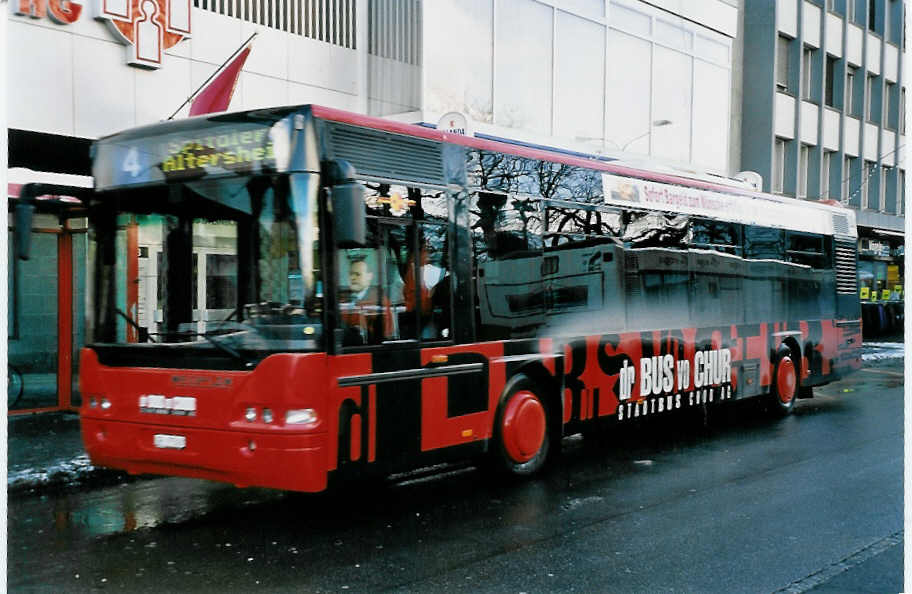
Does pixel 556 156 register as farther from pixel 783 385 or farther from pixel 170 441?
pixel 783 385

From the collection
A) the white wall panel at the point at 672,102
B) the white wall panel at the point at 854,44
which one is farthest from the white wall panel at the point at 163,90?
the white wall panel at the point at 854,44

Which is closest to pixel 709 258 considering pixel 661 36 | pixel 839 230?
pixel 839 230

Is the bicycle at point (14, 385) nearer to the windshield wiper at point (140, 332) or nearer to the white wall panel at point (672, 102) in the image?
the windshield wiper at point (140, 332)

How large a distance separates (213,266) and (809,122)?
29.8m

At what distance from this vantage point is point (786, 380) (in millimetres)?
13336

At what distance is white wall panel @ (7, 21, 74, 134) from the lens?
445 inches

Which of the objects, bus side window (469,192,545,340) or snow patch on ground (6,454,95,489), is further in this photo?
snow patch on ground (6,454,95,489)

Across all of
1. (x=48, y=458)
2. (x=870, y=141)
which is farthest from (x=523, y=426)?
(x=870, y=141)

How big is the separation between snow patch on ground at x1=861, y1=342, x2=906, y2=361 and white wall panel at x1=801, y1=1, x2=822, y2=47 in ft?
34.0

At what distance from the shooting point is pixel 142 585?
569cm

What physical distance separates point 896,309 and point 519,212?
25.6m

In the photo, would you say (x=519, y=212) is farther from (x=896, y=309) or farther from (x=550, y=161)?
(x=896, y=309)

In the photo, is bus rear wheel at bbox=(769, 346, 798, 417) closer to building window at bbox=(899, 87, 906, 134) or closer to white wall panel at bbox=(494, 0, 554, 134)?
white wall panel at bbox=(494, 0, 554, 134)

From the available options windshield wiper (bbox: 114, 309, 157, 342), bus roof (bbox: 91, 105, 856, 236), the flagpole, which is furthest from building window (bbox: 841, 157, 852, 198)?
windshield wiper (bbox: 114, 309, 157, 342)
